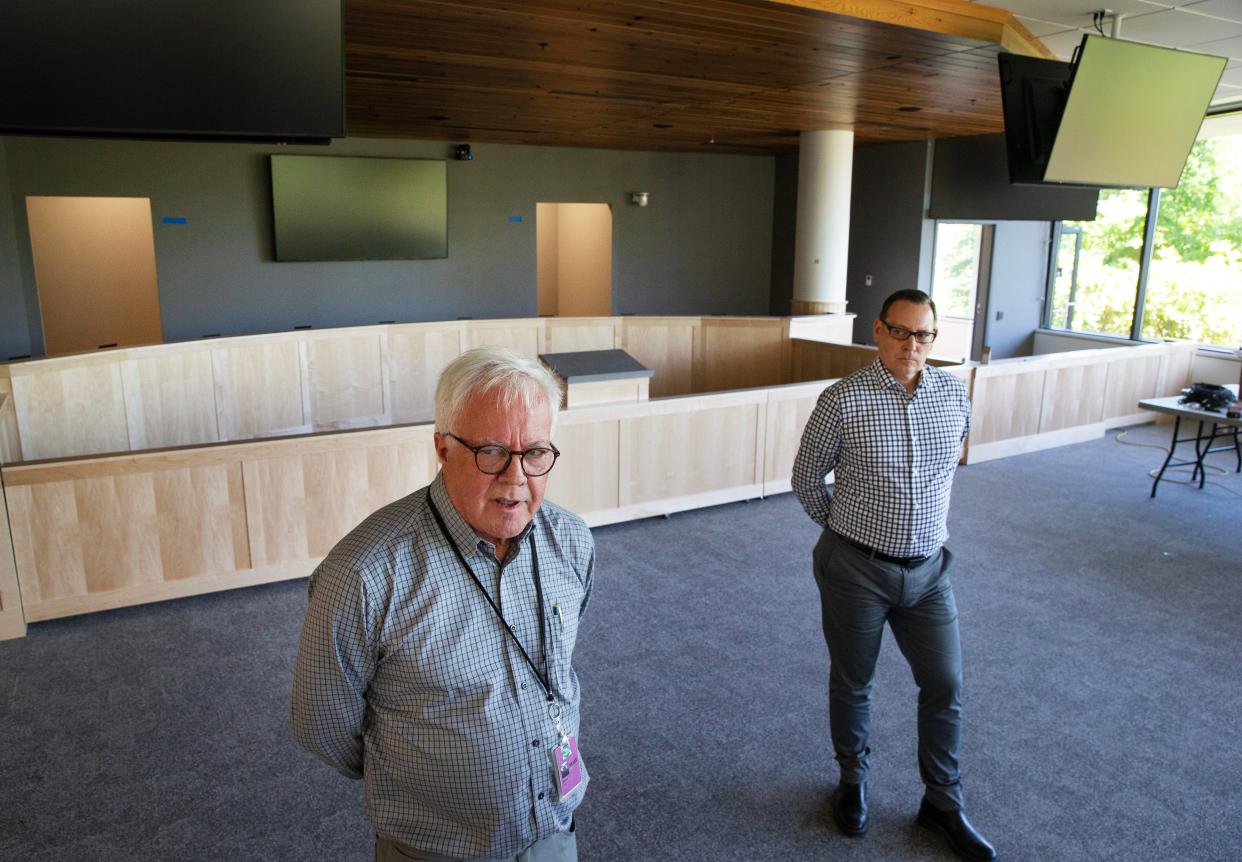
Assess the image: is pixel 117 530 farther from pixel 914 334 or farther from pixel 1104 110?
pixel 1104 110

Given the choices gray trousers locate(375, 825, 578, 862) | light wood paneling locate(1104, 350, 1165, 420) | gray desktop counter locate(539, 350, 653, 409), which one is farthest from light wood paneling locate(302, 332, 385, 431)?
light wood paneling locate(1104, 350, 1165, 420)

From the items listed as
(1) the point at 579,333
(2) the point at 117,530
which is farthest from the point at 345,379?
(2) the point at 117,530

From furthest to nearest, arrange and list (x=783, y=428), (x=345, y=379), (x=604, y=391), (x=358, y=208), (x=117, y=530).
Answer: (x=358, y=208), (x=345, y=379), (x=783, y=428), (x=604, y=391), (x=117, y=530)

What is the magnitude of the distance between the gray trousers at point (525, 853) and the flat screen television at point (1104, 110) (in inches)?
199

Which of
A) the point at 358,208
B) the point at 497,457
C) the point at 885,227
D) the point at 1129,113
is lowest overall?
the point at 497,457

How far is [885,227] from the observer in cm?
1116

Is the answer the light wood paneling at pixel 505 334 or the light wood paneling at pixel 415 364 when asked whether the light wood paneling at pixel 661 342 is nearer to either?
the light wood paneling at pixel 505 334

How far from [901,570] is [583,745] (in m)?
1.48

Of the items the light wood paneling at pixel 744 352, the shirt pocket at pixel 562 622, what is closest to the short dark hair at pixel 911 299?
the shirt pocket at pixel 562 622

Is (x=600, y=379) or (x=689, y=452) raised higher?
(x=600, y=379)

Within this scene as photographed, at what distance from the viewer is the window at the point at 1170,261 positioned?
12156mm

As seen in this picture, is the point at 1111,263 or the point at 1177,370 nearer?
the point at 1177,370

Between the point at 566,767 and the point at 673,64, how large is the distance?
16.1 feet

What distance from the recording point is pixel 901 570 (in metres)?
2.66
